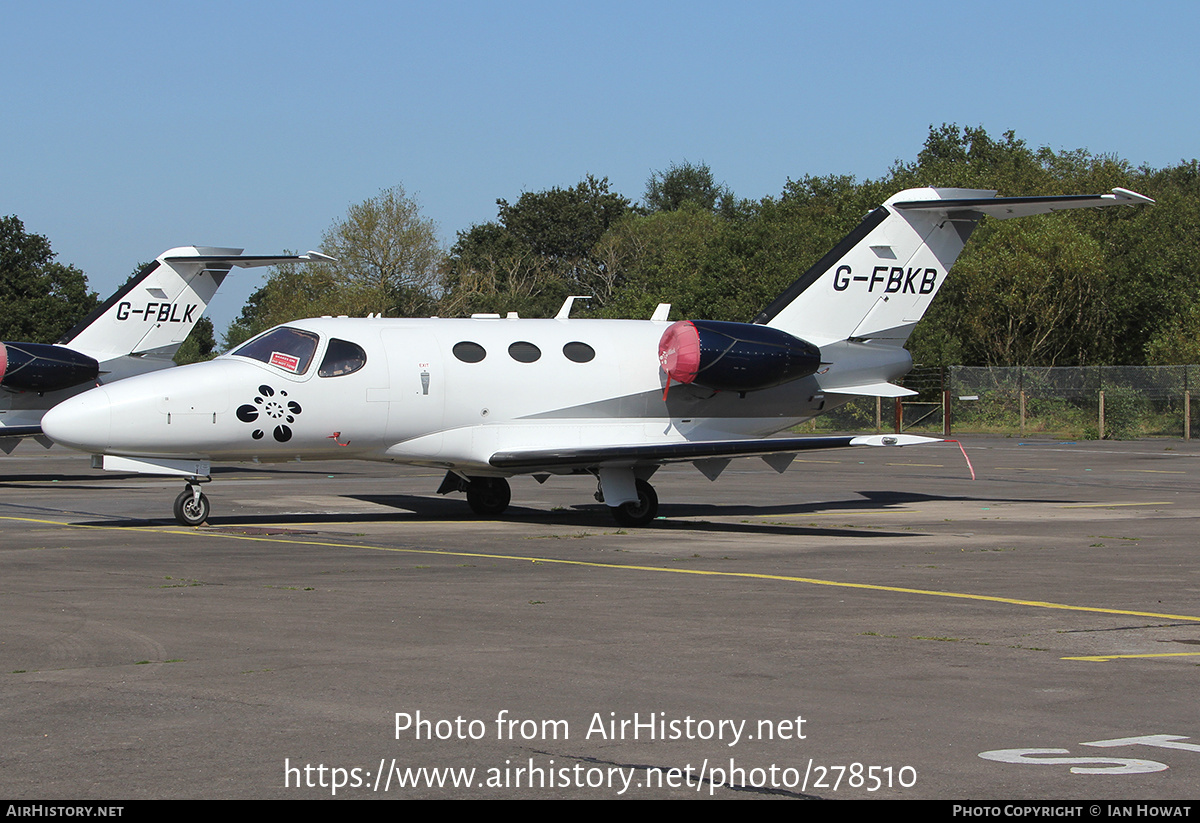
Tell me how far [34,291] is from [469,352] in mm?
90742

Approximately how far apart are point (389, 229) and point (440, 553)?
2104 inches

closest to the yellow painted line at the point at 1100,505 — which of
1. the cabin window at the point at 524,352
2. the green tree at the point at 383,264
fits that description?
the cabin window at the point at 524,352

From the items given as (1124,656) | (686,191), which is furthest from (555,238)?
(1124,656)

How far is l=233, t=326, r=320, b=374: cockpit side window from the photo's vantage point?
1758 centimetres

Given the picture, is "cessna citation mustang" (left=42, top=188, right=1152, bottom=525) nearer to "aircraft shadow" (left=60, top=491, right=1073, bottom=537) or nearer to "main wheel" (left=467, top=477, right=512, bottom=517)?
"main wheel" (left=467, top=477, right=512, bottom=517)

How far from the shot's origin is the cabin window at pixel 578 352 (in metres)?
19.0

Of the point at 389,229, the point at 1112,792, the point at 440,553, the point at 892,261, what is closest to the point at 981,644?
the point at 1112,792

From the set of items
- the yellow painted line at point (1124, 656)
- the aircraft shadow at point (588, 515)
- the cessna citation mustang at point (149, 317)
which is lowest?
the aircraft shadow at point (588, 515)

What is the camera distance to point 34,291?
99.1 m

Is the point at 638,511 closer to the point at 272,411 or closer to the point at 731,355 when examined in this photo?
the point at 731,355

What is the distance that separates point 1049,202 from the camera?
1884 cm

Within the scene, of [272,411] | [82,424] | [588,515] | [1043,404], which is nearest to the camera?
[82,424]

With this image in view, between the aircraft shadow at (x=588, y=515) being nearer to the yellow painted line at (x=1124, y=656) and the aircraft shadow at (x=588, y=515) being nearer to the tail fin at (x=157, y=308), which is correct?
the yellow painted line at (x=1124, y=656)

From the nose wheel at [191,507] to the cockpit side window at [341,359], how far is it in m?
2.30
